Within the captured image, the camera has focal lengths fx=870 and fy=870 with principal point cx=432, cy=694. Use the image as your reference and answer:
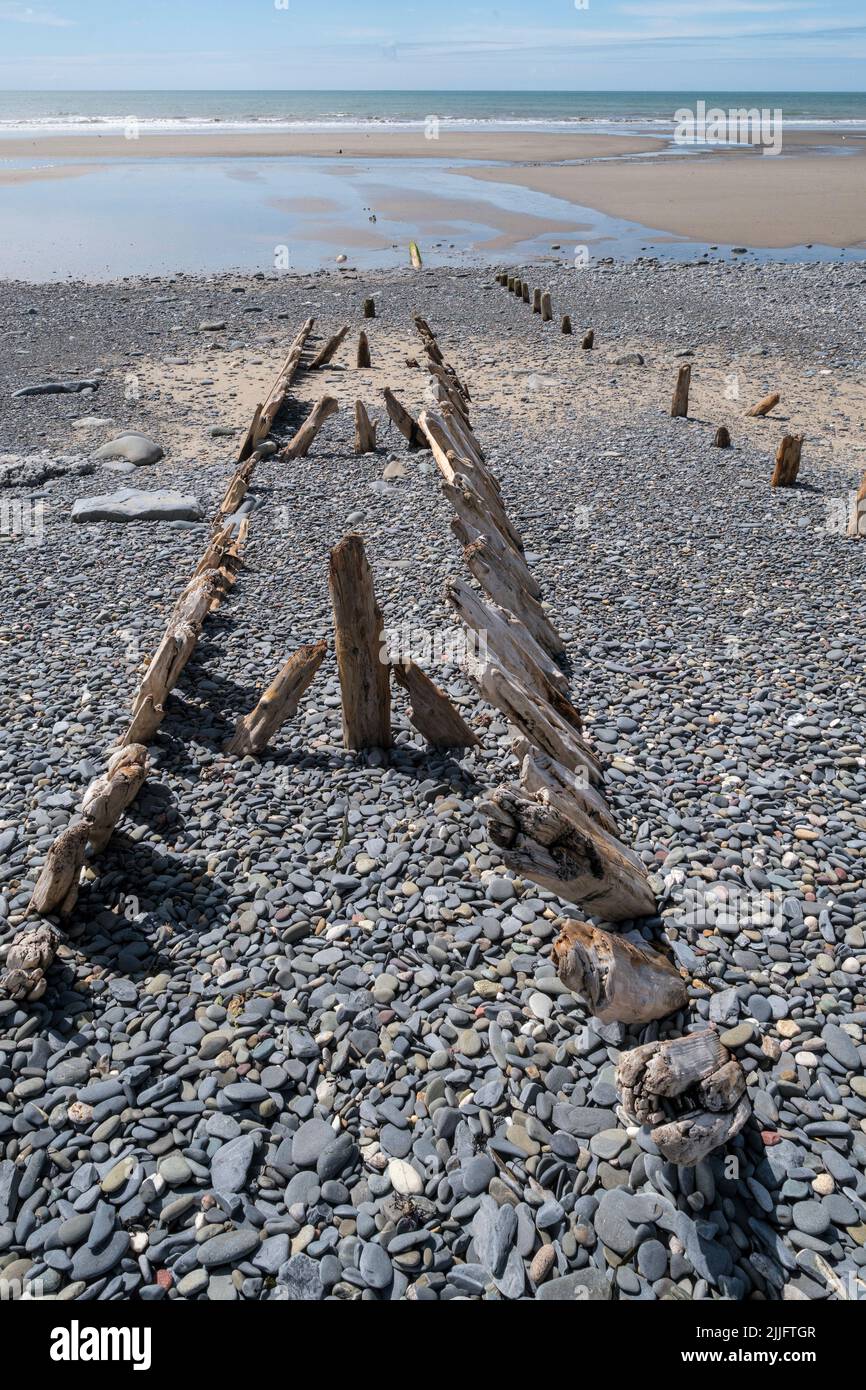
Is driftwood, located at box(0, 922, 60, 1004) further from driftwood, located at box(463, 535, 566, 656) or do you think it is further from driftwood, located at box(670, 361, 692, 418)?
driftwood, located at box(670, 361, 692, 418)

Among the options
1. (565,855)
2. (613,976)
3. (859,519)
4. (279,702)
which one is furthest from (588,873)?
(859,519)

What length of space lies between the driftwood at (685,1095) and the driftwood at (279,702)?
3726 mm

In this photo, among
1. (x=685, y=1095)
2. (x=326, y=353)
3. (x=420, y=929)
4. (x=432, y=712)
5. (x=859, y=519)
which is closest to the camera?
(x=685, y=1095)

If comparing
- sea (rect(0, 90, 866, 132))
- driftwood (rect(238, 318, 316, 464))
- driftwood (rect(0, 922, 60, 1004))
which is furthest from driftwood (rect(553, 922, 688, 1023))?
sea (rect(0, 90, 866, 132))

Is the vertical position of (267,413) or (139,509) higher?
(267,413)

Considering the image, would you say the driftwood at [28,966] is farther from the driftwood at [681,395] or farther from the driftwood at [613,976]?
the driftwood at [681,395]

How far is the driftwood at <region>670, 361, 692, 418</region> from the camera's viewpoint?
1474 cm

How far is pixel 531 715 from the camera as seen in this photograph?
4.98 m

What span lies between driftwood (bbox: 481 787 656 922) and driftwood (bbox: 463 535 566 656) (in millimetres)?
→ 2274

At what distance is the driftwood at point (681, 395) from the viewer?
48.4 ft

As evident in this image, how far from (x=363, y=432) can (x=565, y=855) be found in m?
10.9

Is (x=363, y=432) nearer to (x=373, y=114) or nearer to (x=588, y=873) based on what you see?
(x=588, y=873)

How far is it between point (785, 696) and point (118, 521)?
28.5 ft

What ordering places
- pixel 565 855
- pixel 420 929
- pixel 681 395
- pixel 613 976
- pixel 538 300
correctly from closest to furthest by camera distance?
pixel 613 976
pixel 565 855
pixel 420 929
pixel 681 395
pixel 538 300
